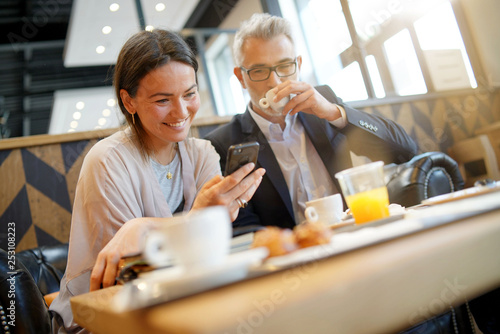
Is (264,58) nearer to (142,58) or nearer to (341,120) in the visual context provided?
(341,120)

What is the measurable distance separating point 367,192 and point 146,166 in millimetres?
741

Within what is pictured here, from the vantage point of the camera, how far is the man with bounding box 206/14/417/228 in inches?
64.7

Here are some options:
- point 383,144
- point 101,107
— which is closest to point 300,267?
point 383,144

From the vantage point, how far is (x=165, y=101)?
1.33m

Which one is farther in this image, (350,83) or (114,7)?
(114,7)

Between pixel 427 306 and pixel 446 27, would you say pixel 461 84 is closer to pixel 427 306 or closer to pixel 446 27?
pixel 446 27

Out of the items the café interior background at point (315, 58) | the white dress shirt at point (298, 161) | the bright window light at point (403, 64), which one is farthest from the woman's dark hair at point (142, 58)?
the bright window light at point (403, 64)

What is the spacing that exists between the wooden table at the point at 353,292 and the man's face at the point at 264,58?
1.32 metres

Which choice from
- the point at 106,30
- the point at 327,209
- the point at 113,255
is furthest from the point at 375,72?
the point at 113,255

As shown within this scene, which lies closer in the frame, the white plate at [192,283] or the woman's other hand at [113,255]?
the white plate at [192,283]

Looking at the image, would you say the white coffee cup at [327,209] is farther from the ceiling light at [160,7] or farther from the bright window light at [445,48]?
the ceiling light at [160,7]

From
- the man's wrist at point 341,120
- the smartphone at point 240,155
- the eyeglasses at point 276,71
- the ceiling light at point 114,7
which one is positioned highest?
the ceiling light at point 114,7

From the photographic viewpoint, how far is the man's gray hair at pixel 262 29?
177 centimetres

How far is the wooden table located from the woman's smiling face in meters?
0.91
